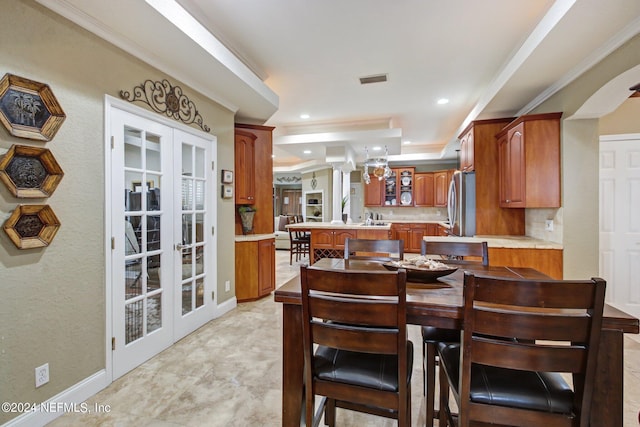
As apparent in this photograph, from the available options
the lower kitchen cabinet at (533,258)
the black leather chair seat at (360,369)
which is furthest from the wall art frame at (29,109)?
the lower kitchen cabinet at (533,258)

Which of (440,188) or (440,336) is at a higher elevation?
(440,188)

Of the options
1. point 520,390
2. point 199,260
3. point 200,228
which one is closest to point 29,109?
point 200,228

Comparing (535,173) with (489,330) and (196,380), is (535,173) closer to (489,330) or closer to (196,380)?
(489,330)

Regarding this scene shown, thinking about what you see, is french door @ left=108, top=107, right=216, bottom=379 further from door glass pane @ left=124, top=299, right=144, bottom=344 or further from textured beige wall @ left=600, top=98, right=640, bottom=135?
textured beige wall @ left=600, top=98, right=640, bottom=135

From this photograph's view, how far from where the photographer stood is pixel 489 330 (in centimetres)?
111

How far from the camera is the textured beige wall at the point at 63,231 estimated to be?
158 centimetres

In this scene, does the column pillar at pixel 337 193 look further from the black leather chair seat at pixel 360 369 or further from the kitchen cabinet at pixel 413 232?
the black leather chair seat at pixel 360 369

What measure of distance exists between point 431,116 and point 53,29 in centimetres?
491

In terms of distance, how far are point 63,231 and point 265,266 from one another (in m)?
2.50

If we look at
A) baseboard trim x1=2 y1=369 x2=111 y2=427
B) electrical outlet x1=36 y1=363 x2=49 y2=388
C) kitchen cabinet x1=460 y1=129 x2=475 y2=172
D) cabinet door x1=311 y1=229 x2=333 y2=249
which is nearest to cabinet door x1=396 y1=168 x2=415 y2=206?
kitchen cabinet x1=460 y1=129 x2=475 y2=172

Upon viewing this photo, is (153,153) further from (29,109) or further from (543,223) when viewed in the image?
(543,223)

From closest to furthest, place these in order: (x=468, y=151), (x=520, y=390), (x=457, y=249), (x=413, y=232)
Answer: (x=520, y=390) → (x=457, y=249) → (x=468, y=151) → (x=413, y=232)

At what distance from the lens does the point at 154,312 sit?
2.54 meters

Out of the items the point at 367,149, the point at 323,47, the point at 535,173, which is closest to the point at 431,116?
the point at 367,149
